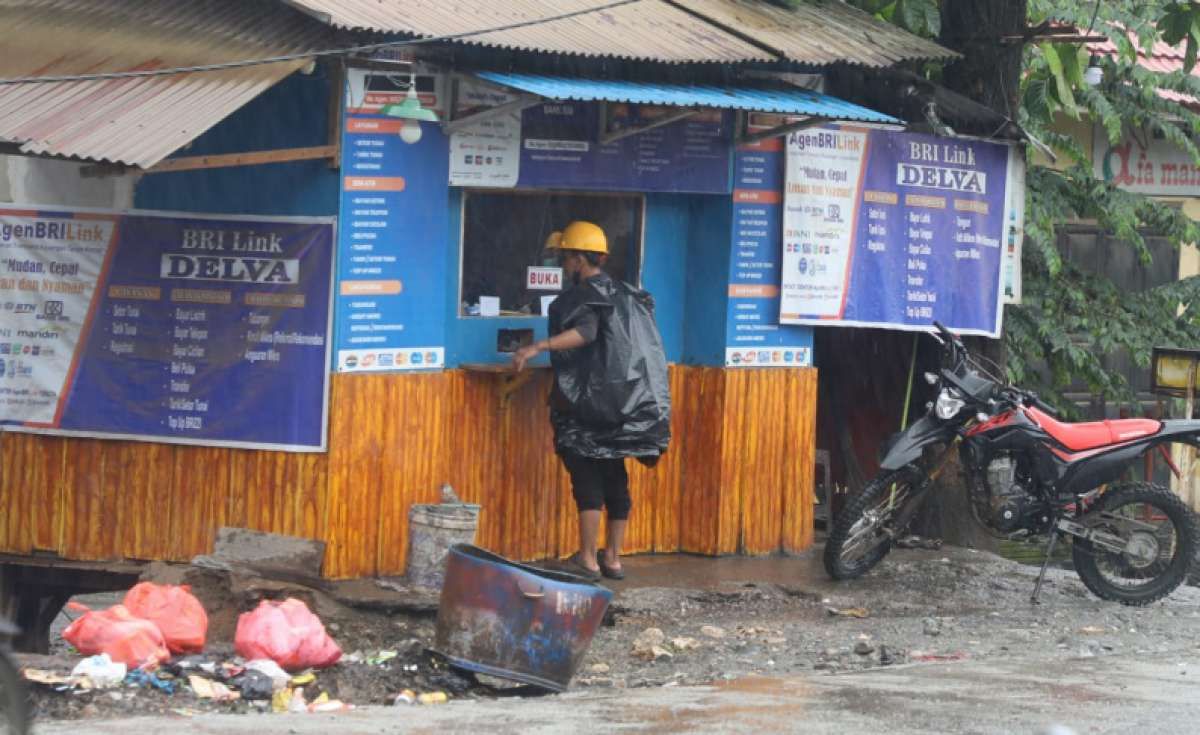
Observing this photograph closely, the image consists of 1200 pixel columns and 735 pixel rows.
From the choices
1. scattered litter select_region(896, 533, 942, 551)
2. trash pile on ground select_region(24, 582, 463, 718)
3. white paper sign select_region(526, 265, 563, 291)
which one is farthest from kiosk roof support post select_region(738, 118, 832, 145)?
trash pile on ground select_region(24, 582, 463, 718)

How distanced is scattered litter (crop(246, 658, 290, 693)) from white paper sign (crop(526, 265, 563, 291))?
3.22 meters

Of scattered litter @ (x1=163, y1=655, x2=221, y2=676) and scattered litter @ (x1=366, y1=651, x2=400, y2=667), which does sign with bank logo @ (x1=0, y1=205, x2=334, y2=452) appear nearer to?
scattered litter @ (x1=366, y1=651, x2=400, y2=667)

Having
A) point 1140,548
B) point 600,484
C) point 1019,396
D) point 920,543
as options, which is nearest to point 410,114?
point 600,484

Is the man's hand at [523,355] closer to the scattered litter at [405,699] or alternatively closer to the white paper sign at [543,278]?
the white paper sign at [543,278]

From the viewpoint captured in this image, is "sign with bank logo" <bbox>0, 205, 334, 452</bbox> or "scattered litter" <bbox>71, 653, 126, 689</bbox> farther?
"sign with bank logo" <bbox>0, 205, 334, 452</bbox>

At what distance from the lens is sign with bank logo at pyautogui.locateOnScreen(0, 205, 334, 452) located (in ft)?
30.0

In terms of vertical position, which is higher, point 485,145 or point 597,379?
point 485,145

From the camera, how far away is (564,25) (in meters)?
9.77

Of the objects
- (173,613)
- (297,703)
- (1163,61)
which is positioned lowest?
(297,703)

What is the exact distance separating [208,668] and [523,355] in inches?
101

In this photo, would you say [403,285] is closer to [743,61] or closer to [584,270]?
[584,270]

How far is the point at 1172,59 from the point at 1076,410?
481 cm

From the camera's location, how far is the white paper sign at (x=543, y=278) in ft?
33.7

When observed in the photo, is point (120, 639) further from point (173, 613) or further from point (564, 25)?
point (564, 25)
